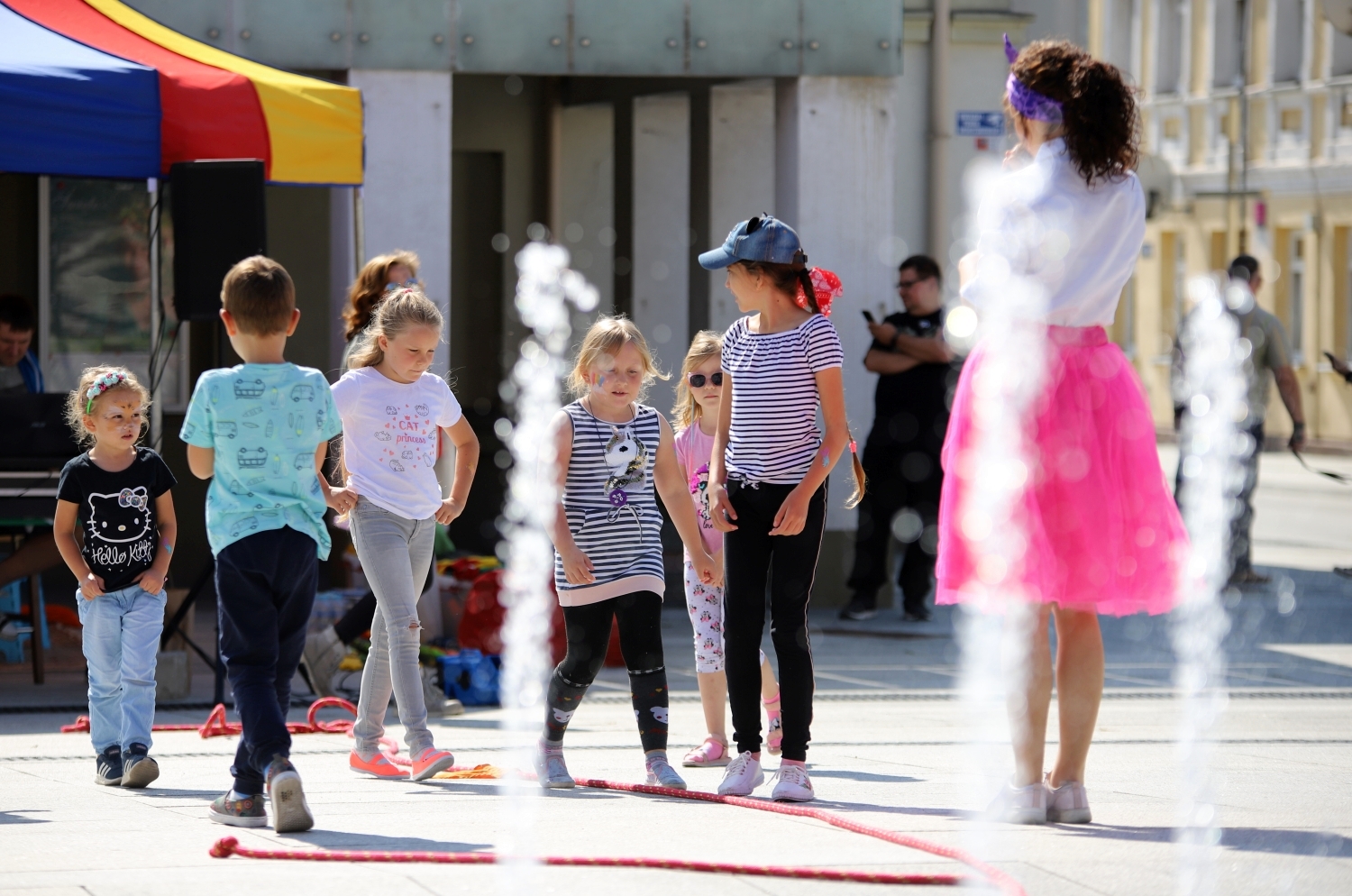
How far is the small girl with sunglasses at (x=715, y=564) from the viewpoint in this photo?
7.16 meters

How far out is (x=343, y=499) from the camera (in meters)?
6.62

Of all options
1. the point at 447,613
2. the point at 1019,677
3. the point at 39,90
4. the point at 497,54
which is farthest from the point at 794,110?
the point at 1019,677

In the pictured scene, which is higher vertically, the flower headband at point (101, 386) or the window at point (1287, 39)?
the window at point (1287, 39)

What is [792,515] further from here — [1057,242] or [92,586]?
[92,586]

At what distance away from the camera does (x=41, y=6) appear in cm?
996

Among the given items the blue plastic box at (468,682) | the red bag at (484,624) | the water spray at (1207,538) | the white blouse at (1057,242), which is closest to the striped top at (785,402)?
the white blouse at (1057,242)

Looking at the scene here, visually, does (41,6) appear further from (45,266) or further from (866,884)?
(866,884)

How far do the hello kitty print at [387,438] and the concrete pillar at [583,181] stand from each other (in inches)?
385

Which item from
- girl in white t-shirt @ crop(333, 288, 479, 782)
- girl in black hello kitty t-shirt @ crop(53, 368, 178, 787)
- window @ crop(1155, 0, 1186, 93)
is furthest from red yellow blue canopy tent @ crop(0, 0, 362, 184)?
window @ crop(1155, 0, 1186, 93)

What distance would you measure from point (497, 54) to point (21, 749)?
19.5 ft

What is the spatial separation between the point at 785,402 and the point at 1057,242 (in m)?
1.09

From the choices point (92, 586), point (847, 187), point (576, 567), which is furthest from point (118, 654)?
point (847, 187)

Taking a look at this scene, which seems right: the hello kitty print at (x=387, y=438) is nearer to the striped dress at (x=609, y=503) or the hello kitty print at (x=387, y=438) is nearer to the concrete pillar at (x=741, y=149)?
the striped dress at (x=609, y=503)

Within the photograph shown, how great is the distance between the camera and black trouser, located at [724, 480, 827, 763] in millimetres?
6148
